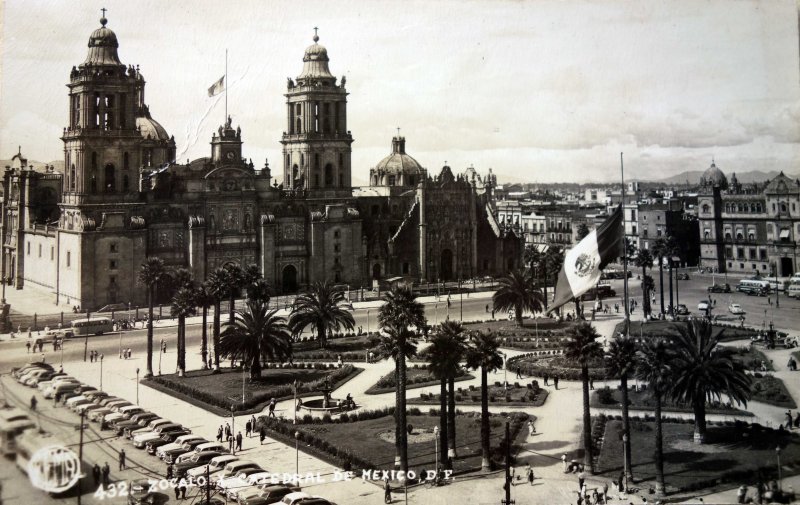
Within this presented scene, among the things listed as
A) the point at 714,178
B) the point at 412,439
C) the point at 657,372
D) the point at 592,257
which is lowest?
the point at 412,439

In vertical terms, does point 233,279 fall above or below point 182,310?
above

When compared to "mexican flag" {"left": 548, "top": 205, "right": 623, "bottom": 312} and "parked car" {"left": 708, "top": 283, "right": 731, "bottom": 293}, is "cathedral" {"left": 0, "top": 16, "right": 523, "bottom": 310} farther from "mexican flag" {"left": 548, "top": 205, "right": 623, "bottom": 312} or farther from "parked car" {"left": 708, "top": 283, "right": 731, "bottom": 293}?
"mexican flag" {"left": 548, "top": 205, "right": 623, "bottom": 312}

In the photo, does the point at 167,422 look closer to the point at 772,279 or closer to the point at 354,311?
the point at 354,311

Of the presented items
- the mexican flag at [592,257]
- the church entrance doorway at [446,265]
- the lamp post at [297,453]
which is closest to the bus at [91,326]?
the lamp post at [297,453]

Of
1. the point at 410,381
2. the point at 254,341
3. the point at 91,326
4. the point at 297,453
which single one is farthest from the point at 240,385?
the point at 91,326

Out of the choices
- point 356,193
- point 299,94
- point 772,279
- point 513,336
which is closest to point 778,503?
point 513,336

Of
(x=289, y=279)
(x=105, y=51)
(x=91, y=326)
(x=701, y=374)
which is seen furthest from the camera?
(x=289, y=279)

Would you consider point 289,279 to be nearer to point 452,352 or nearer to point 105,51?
point 105,51

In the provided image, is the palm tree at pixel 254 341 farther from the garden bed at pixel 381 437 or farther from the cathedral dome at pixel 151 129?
the cathedral dome at pixel 151 129
